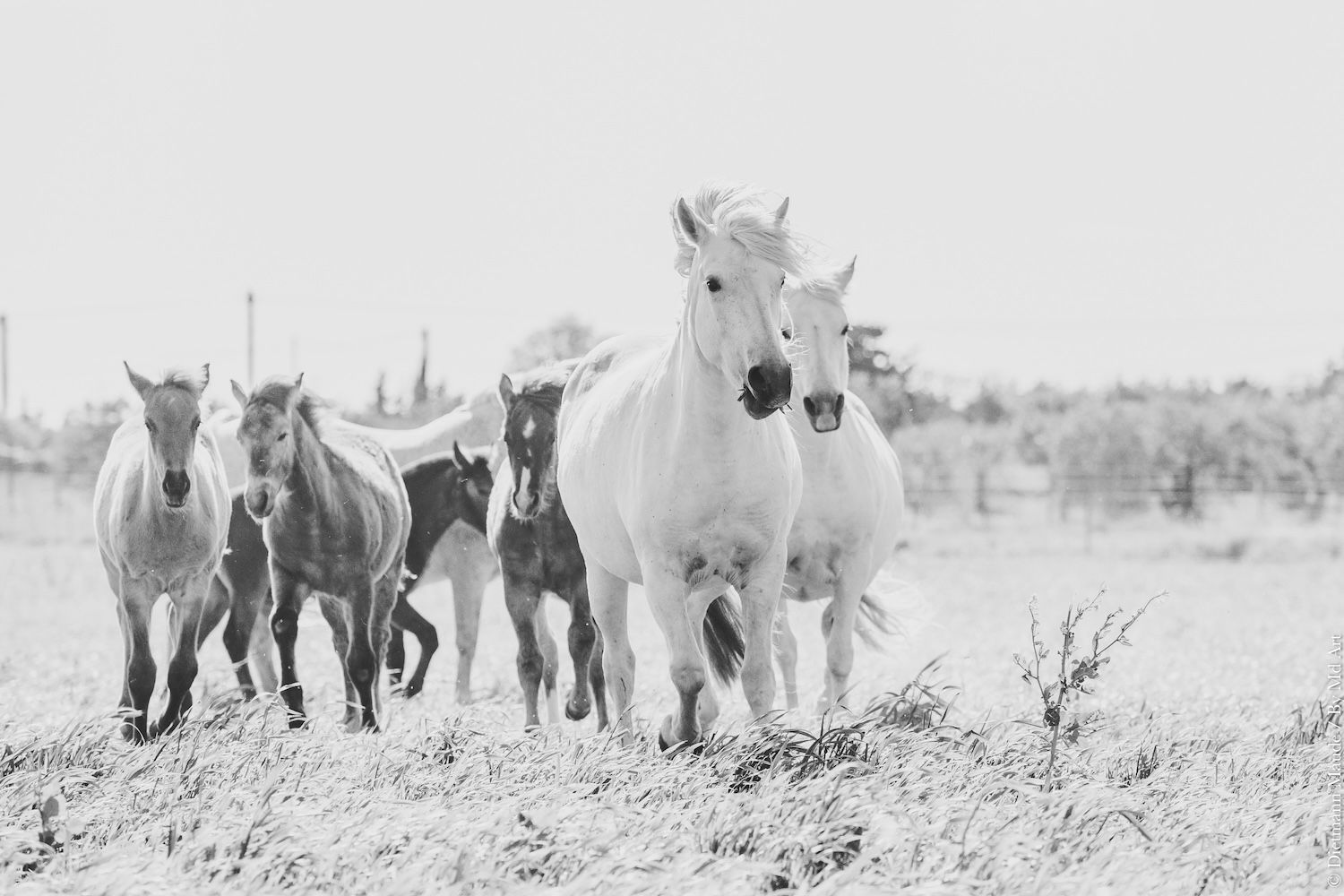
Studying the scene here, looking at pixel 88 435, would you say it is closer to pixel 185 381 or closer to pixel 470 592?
pixel 470 592

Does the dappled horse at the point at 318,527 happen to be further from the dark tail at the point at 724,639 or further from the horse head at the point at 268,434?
the dark tail at the point at 724,639

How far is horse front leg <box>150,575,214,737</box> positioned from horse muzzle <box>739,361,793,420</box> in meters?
2.90

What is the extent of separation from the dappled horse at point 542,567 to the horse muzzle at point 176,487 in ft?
5.04

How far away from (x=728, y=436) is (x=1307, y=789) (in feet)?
8.37

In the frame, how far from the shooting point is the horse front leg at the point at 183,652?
5555 millimetres

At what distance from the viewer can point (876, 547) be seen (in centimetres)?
694

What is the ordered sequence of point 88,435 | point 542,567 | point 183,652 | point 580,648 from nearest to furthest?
point 183,652, point 580,648, point 542,567, point 88,435

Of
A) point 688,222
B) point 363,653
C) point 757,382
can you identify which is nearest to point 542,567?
point 363,653

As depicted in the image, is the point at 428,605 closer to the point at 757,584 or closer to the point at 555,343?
the point at 757,584

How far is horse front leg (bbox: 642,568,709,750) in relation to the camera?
15.6 feet

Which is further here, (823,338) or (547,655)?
(547,655)

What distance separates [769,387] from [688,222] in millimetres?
808

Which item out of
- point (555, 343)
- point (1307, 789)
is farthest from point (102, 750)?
point (555, 343)

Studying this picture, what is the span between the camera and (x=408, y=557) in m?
8.67
